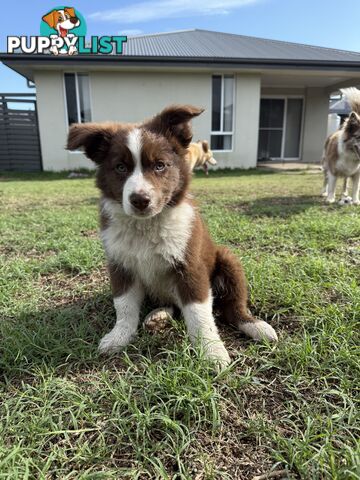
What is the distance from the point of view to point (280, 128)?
19.8 meters

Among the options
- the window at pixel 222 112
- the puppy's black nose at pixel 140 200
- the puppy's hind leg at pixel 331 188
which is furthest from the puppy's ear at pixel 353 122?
the window at pixel 222 112

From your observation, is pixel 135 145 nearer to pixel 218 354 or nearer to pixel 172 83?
pixel 218 354

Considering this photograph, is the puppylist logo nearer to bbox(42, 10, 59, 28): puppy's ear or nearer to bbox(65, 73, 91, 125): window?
bbox(42, 10, 59, 28): puppy's ear

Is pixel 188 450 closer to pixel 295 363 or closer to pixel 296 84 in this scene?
pixel 295 363

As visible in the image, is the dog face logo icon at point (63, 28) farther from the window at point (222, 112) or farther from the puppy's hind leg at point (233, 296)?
the puppy's hind leg at point (233, 296)

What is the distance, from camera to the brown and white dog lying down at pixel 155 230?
2223 millimetres

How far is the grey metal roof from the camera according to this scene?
14.6m

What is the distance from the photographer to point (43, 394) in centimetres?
186

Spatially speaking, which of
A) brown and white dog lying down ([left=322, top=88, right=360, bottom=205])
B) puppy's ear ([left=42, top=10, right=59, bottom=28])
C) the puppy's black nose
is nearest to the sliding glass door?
puppy's ear ([left=42, top=10, right=59, bottom=28])

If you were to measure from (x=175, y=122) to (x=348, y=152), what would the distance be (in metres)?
5.89

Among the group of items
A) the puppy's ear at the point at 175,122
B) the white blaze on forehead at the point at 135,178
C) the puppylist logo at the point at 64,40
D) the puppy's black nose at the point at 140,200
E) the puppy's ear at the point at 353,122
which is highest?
the puppylist logo at the point at 64,40

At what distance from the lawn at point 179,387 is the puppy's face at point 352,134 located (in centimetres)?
425

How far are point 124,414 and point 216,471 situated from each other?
1.74 feet

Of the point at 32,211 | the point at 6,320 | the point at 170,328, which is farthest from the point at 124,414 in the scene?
the point at 32,211
